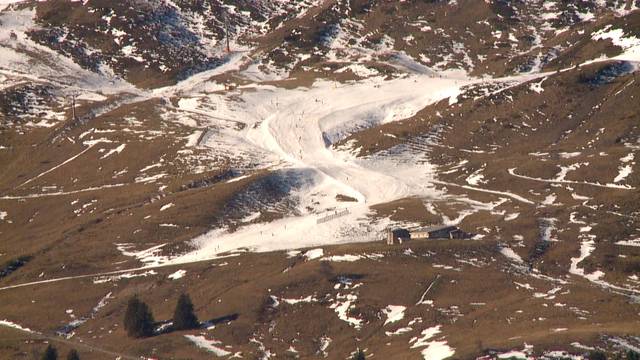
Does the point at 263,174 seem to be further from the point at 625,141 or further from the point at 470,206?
the point at 625,141

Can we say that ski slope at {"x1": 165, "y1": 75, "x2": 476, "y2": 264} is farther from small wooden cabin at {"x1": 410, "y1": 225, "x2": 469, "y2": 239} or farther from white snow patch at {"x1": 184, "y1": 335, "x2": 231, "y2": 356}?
white snow patch at {"x1": 184, "y1": 335, "x2": 231, "y2": 356}

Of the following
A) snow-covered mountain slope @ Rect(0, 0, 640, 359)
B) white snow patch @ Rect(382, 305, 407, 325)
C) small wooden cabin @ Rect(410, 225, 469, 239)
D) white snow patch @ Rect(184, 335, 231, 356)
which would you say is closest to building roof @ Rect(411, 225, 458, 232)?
small wooden cabin @ Rect(410, 225, 469, 239)

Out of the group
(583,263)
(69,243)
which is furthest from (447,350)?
(69,243)

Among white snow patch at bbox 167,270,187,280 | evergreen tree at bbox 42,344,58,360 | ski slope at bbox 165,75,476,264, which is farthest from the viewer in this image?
ski slope at bbox 165,75,476,264

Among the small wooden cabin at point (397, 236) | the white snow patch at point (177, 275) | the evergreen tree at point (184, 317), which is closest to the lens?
the evergreen tree at point (184, 317)

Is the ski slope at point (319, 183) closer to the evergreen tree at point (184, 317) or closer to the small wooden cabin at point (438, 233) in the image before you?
the small wooden cabin at point (438, 233)

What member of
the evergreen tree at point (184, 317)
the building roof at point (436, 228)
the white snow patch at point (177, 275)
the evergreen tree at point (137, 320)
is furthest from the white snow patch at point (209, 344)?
the building roof at point (436, 228)
